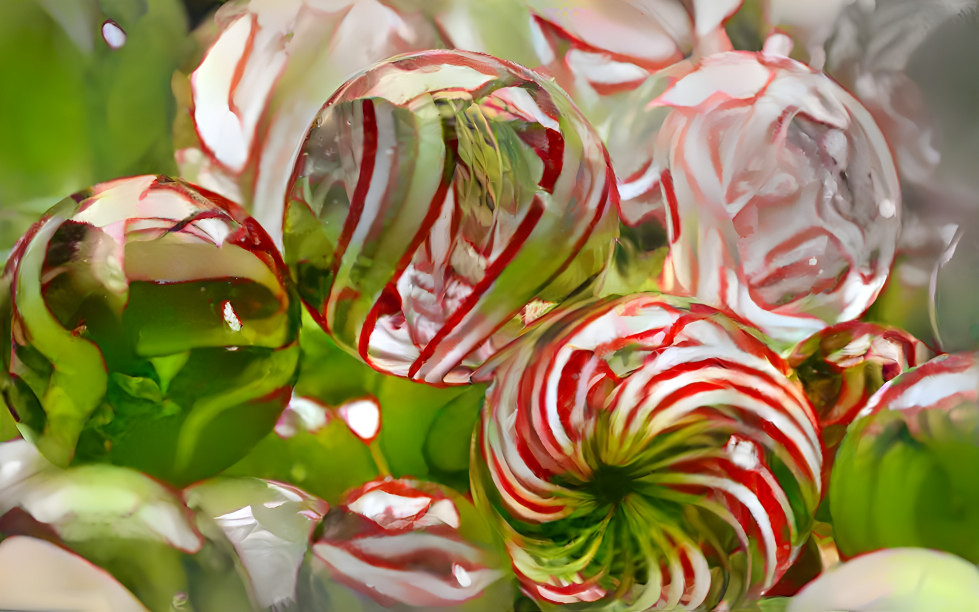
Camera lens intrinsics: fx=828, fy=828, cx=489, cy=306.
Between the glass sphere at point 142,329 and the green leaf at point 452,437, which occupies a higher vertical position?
the glass sphere at point 142,329

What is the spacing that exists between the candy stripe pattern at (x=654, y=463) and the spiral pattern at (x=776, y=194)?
0.34 feet

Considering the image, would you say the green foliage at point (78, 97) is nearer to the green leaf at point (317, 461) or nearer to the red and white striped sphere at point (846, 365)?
the green leaf at point (317, 461)

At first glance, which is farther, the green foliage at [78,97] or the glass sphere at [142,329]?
the green foliage at [78,97]

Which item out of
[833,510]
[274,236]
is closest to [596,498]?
[833,510]

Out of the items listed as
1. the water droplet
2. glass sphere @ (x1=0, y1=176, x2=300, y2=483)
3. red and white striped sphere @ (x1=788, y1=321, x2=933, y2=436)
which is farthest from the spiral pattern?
the water droplet

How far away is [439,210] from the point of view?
1.26ft

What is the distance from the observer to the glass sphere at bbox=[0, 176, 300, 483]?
40 centimetres

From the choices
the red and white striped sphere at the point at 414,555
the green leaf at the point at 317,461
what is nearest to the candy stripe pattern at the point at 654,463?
the red and white striped sphere at the point at 414,555

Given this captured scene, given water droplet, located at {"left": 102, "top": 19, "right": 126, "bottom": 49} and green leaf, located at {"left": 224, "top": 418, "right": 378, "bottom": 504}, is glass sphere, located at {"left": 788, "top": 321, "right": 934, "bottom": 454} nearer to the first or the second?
green leaf, located at {"left": 224, "top": 418, "right": 378, "bottom": 504}

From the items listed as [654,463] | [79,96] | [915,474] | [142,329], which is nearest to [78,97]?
[79,96]

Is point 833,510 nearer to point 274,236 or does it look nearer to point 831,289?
point 831,289

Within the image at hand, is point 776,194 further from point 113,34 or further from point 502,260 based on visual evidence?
point 113,34

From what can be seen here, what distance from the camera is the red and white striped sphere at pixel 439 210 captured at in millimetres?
A: 385

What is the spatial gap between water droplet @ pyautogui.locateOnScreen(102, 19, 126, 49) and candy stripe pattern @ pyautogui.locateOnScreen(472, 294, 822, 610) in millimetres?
379
